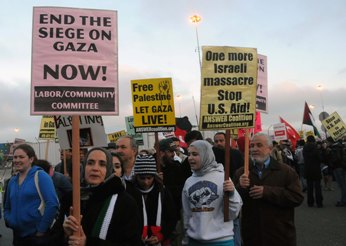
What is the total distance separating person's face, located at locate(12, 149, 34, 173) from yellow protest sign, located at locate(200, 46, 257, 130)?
2.21m

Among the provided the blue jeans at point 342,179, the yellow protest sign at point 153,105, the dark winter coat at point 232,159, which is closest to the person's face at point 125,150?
the dark winter coat at point 232,159

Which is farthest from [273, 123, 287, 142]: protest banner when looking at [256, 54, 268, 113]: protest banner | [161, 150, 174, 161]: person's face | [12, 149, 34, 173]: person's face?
[12, 149, 34, 173]: person's face

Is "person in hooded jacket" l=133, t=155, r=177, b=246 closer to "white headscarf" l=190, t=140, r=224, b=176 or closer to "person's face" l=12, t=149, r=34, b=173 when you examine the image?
"white headscarf" l=190, t=140, r=224, b=176

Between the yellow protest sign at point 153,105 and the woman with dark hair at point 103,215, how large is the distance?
4300 mm

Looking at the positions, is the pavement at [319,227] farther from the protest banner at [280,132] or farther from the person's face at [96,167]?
the protest banner at [280,132]

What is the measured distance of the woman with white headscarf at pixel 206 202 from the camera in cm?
428

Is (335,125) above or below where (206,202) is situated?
above

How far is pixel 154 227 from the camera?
4.41 meters

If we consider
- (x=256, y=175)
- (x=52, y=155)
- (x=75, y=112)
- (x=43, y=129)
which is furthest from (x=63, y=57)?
(x=52, y=155)

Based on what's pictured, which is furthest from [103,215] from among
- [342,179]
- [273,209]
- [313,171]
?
[342,179]

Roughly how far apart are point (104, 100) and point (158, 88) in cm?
427

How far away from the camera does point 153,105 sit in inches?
313

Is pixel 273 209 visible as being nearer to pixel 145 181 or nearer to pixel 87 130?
pixel 145 181

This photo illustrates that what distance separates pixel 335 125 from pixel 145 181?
14.2 metres
